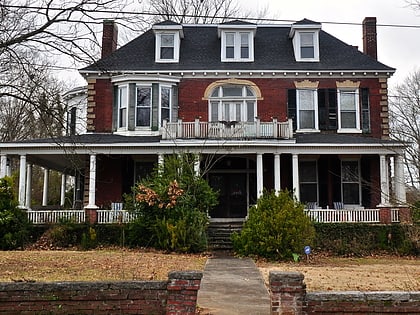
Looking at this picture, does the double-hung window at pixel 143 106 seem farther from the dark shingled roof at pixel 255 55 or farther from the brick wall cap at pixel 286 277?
the brick wall cap at pixel 286 277

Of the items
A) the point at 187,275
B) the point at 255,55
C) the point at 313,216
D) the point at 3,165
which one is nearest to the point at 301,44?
the point at 255,55

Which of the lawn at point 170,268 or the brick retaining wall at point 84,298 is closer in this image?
the brick retaining wall at point 84,298

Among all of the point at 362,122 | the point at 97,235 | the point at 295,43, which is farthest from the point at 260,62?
the point at 97,235

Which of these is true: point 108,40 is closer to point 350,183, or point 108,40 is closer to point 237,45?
point 237,45

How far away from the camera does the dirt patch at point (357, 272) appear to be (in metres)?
11.0

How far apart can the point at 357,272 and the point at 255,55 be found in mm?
14421

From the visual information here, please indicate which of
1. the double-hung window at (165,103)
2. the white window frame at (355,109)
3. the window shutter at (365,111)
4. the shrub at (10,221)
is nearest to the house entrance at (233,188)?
the double-hung window at (165,103)

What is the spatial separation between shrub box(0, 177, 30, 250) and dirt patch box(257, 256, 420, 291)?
940 centimetres

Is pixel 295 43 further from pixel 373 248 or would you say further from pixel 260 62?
pixel 373 248

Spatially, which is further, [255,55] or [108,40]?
[108,40]

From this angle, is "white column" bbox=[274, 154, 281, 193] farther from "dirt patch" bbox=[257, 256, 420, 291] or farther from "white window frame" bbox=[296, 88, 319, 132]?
"dirt patch" bbox=[257, 256, 420, 291]

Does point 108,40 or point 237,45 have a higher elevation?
point 108,40

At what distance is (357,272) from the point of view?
13.9 m

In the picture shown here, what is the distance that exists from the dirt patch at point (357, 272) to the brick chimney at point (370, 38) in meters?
12.1
